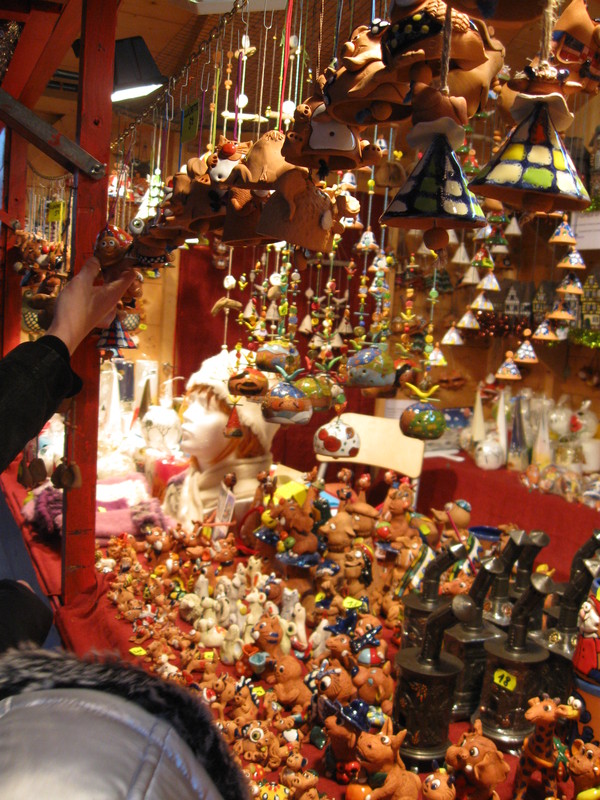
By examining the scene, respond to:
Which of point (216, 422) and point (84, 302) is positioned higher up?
point (84, 302)

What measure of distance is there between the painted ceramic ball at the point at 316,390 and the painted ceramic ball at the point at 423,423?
0.21 m

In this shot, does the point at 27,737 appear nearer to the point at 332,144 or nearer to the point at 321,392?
the point at 332,144

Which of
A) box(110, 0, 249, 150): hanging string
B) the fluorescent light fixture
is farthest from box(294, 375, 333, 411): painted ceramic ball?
the fluorescent light fixture

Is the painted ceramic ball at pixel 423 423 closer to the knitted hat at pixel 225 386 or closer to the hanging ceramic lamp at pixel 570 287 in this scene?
the knitted hat at pixel 225 386

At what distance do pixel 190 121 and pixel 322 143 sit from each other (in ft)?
2.65

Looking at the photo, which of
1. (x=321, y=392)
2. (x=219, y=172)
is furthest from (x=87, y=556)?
(x=219, y=172)

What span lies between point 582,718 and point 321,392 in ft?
3.24

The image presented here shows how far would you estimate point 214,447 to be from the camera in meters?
2.46

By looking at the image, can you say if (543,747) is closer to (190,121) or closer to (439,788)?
(439,788)

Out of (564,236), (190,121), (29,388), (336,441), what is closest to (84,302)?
(29,388)

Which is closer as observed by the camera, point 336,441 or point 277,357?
point 277,357

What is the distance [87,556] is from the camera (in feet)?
6.07

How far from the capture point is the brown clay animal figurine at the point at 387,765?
113 cm

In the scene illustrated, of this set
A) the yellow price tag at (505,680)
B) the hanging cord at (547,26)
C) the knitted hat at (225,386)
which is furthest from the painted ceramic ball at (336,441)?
the hanging cord at (547,26)
